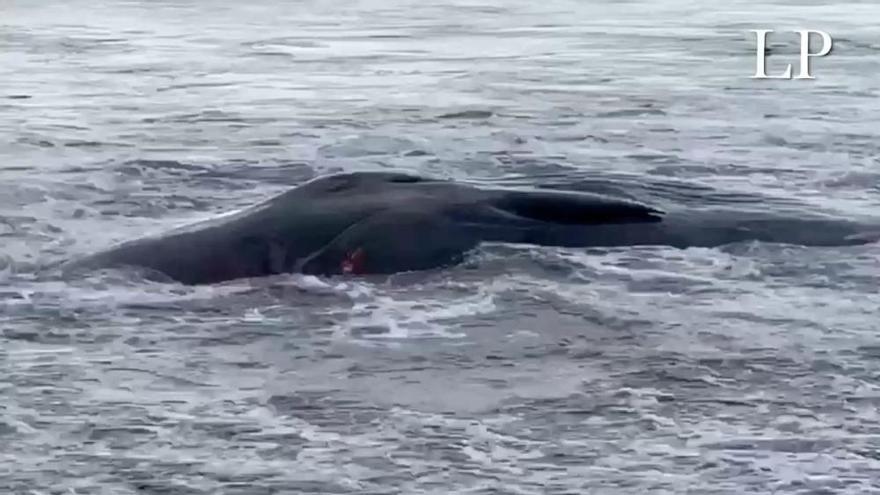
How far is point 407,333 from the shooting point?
25.8ft

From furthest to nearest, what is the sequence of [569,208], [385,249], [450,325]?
[569,208], [385,249], [450,325]

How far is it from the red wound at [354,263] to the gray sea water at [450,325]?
140mm

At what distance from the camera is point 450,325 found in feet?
26.2

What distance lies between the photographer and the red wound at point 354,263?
8.73 metres

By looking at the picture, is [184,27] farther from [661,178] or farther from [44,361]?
[44,361]

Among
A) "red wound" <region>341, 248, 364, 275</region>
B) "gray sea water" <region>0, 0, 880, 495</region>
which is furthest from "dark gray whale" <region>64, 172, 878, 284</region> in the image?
"gray sea water" <region>0, 0, 880, 495</region>

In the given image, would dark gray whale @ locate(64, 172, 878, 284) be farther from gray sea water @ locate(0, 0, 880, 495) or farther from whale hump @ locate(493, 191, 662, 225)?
gray sea water @ locate(0, 0, 880, 495)

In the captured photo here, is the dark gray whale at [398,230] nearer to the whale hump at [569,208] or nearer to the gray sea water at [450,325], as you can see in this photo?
the whale hump at [569,208]

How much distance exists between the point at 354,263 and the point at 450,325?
0.93m

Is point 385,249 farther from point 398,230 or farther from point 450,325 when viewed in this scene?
point 450,325

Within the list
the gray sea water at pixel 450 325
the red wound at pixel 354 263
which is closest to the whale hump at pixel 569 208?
the gray sea water at pixel 450 325

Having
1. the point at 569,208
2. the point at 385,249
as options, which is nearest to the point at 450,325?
the point at 385,249

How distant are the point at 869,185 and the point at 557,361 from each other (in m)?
4.25

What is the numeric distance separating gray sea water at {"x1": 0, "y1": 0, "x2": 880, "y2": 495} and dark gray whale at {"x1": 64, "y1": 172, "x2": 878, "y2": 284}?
0.13 meters
